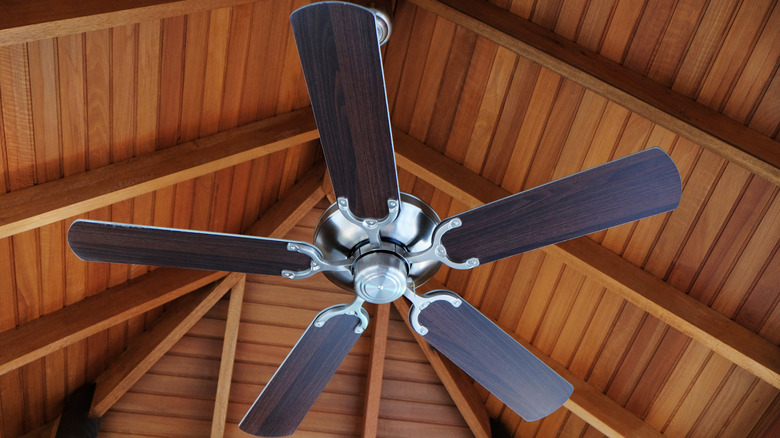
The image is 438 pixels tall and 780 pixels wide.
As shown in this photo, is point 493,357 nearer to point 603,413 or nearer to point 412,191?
point 603,413

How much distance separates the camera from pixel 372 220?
1.79 metres

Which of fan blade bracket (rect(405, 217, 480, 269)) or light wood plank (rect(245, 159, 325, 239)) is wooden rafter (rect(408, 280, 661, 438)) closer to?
light wood plank (rect(245, 159, 325, 239))

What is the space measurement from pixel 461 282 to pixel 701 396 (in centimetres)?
142

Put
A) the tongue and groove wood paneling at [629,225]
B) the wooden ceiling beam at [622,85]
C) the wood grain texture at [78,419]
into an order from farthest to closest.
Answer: the wood grain texture at [78,419], the tongue and groove wood paneling at [629,225], the wooden ceiling beam at [622,85]

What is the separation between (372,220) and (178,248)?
547 millimetres

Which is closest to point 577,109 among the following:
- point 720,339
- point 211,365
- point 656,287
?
point 656,287

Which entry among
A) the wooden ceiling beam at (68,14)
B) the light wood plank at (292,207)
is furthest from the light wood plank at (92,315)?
the wooden ceiling beam at (68,14)

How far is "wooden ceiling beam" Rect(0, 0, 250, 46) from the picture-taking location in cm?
186

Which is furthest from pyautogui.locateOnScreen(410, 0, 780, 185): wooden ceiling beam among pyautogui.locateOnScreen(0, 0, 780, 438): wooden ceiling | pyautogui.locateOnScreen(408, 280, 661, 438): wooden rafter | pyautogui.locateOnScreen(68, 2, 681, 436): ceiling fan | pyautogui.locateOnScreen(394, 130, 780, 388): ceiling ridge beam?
pyautogui.locateOnScreen(408, 280, 661, 438): wooden rafter

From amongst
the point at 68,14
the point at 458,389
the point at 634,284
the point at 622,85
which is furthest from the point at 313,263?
the point at 458,389

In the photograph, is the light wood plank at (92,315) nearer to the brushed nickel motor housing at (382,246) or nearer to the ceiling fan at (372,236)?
the ceiling fan at (372,236)

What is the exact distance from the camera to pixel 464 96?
329cm

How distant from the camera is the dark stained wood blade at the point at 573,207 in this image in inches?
57.4

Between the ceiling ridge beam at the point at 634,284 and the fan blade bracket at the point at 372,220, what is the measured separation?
148 cm
